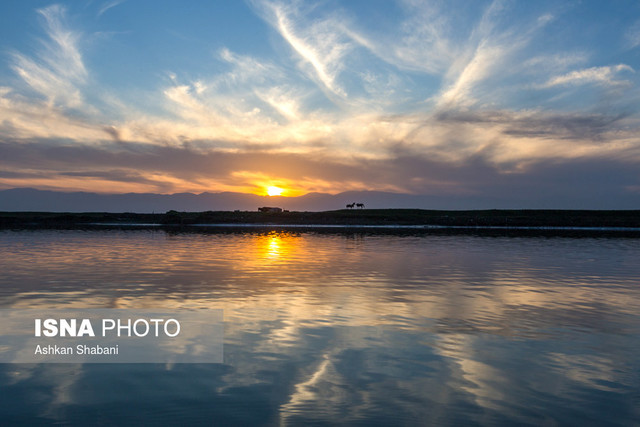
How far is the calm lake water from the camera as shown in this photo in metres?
9.55

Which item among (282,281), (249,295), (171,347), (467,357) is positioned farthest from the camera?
(282,281)

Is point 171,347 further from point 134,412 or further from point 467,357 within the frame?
point 467,357

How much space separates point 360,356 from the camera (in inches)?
511

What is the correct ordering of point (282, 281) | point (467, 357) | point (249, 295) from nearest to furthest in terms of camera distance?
point (467, 357), point (249, 295), point (282, 281)

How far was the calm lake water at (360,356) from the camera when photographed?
9547mm

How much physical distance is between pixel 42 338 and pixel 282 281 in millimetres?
13770

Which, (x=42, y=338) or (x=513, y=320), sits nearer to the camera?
(x=42, y=338)

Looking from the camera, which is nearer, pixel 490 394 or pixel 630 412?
pixel 630 412

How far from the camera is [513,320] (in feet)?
57.6

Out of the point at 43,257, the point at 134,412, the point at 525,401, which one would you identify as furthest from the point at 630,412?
the point at 43,257

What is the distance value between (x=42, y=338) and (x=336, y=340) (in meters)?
8.89

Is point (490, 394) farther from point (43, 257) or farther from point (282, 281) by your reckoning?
point (43, 257)

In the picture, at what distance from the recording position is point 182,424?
8953 millimetres

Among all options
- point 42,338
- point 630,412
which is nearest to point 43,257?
point 42,338
